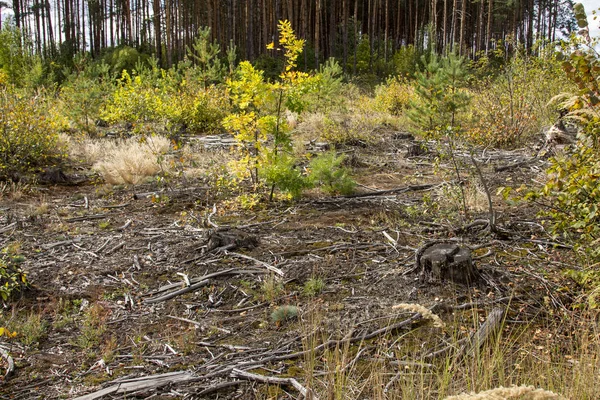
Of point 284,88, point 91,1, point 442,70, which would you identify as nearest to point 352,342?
point 284,88

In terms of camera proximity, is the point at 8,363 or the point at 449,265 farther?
the point at 449,265

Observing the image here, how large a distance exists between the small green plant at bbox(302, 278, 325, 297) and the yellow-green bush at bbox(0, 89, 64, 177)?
4.88 meters

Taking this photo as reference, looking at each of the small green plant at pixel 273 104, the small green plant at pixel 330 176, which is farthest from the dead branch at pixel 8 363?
the small green plant at pixel 330 176

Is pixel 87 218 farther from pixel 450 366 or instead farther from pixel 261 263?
pixel 450 366

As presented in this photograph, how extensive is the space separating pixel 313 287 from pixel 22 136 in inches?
213

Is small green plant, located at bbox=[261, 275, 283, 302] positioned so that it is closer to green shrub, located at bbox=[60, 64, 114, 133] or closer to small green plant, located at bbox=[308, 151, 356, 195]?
small green plant, located at bbox=[308, 151, 356, 195]

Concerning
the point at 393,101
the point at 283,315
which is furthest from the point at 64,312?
the point at 393,101

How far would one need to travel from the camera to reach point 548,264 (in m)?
3.74

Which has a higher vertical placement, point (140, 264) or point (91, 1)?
point (91, 1)

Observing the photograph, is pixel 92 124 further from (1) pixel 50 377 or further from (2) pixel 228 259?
(1) pixel 50 377

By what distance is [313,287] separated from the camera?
3520mm

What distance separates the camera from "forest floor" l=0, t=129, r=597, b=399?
2.57 metres

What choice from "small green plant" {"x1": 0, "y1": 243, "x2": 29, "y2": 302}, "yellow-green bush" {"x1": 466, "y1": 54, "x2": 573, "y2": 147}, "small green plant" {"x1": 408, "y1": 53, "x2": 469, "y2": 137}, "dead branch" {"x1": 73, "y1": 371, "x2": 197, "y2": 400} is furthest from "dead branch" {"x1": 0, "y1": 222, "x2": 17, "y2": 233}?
"yellow-green bush" {"x1": 466, "y1": 54, "x2": 573, "y2": 147}

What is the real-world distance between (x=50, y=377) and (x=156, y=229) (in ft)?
8.04
